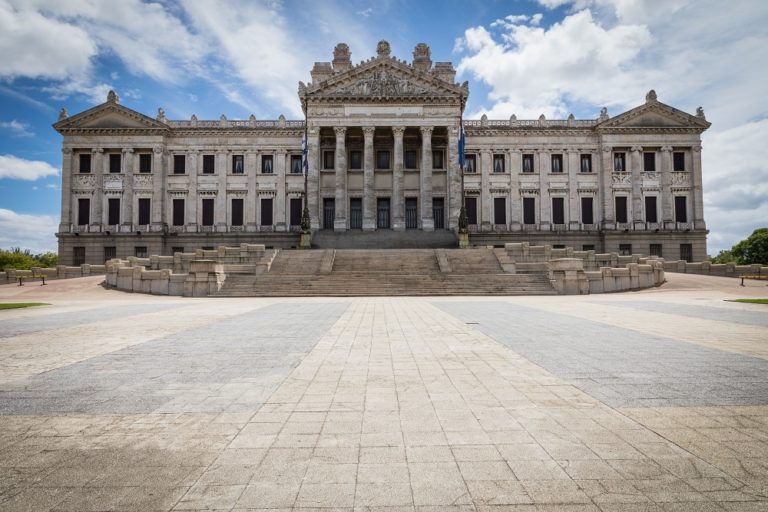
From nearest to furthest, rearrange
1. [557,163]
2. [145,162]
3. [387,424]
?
1. [387,424]
2. [145,162]
3. [557,163]

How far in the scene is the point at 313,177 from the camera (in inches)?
1706

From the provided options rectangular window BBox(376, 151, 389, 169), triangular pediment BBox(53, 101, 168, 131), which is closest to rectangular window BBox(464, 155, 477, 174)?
rectangular window BBox(376, 151, 389, 169)

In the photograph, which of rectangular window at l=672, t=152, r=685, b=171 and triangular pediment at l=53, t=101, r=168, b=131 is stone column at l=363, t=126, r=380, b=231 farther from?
rectangular window at l=672, t=152, r=685, b=171

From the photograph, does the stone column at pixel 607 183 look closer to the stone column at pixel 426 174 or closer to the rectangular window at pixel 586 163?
the rectangular window at pixel 586 163

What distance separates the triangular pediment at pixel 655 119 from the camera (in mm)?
46062

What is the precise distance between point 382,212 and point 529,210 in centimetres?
1572

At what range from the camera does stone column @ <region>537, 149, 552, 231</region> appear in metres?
47.6

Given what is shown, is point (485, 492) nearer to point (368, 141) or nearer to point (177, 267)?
point (177, 267)

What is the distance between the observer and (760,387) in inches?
207

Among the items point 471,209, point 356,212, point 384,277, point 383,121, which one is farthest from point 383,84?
point 384,277

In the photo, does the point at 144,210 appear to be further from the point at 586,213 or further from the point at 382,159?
the point at 586,213

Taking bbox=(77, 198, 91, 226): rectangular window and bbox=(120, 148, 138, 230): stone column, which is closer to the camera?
bbox=(120, 148, 138, 230): stone column

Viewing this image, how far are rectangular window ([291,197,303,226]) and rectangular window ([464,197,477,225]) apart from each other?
57.8 ft

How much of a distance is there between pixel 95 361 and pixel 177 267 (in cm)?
2525
